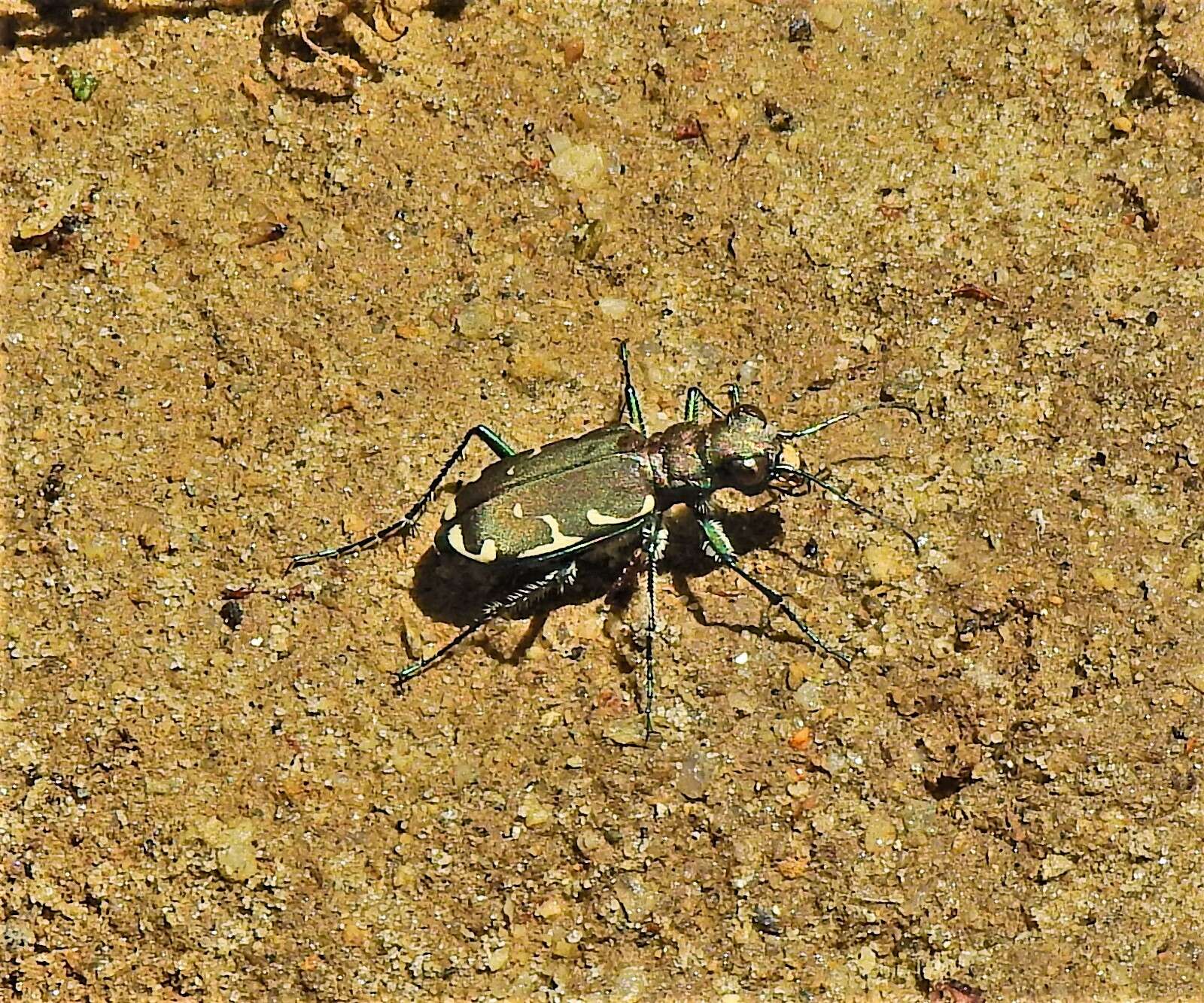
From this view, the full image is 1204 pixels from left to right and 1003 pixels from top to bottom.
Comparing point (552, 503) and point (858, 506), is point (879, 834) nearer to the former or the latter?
point (858, 506)

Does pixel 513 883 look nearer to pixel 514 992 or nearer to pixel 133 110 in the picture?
pixel 514 992

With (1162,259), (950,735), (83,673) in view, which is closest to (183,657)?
(83,673)

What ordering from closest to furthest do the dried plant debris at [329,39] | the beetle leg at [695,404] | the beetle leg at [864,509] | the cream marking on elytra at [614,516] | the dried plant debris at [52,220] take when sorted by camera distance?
the cream marking on elytra at [614,516] < the beetle leg at [864,509] < the beetle leg at [695,404] < the dried plant debris at [52,220] < the dried plant debris at [329,39]

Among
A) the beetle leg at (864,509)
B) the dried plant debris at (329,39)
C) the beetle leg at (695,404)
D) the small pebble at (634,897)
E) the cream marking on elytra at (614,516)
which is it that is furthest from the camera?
Result: the dried plant debris at (329,39)

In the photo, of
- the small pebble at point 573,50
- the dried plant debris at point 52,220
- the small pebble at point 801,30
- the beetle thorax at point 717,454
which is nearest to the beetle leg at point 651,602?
the beetle thorax at point 717,454

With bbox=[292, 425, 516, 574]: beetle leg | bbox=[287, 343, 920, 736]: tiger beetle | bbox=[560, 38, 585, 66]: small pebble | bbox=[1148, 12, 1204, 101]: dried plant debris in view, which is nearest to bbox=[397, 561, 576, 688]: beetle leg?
bbox=[287, 343, 920, 736]: tiger beetle

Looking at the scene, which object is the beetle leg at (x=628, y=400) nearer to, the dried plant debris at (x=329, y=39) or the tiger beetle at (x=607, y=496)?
the tiger beetle at (x=607, y=496)
